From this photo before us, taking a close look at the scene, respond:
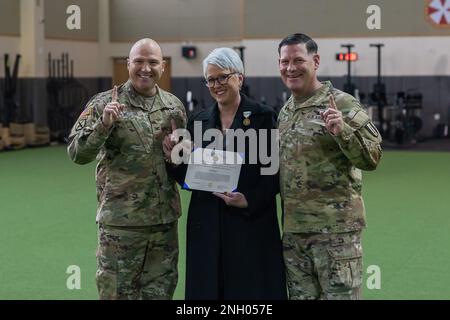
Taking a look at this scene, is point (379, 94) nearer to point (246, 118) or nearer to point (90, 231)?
point (90, 231)

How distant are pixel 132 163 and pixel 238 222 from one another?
621 millimetres

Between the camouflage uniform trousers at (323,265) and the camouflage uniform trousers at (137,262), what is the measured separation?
66 cm

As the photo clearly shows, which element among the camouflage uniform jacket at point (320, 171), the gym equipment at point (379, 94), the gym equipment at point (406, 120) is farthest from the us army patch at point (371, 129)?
the gym equipment at point (406, 120)

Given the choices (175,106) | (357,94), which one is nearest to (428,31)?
(357,94)

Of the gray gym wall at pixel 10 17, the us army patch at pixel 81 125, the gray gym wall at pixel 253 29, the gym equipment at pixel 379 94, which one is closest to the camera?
the us army patch at pixel 81 125

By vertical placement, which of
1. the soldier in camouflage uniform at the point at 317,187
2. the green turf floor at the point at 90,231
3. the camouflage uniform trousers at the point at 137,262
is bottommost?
the green turf floor at the point at 90,231

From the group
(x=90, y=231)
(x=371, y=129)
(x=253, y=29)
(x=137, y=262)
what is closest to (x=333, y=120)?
(x=371, y=129)

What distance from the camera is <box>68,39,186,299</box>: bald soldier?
151 inches

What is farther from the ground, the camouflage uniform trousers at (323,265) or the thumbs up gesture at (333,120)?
the thumbs up gesture at (333,120)

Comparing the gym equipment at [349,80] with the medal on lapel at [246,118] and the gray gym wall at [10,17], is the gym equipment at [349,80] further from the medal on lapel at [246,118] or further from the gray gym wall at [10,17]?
the medal on lapel at [246,118]

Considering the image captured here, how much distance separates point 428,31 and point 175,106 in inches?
614

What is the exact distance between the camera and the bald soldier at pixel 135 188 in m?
3.83

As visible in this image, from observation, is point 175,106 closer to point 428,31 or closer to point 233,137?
point 233,137

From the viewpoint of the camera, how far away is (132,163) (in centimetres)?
384
